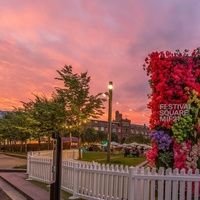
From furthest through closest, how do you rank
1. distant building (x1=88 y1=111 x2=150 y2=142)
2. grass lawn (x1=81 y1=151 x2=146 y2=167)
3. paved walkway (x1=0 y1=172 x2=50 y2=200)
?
1. distant building (x1=88 y1=111 x2=150 y2=142)
2. grass lawn (x1=81 y1=151 x2=146 y2=167)
3. paved walkway (x1=0 y1=172 x2=50 y2=200)

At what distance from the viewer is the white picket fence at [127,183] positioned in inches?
260

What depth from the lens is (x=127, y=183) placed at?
7.04m

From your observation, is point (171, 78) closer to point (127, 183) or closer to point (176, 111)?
point (176, 111)

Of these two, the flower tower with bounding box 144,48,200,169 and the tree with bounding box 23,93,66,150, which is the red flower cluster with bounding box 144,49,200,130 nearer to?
the flower tower with bounding box 144,48,200,169

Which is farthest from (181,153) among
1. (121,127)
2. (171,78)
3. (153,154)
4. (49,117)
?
(121,127)

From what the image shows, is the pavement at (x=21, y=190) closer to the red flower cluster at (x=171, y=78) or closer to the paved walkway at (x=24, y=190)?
the paved walkway at (x=24, y=190)

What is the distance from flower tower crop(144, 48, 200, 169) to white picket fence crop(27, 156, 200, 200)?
62 cm

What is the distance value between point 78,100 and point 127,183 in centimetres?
1841

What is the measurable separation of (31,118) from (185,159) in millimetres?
17024

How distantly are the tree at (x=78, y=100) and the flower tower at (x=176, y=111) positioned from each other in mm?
15584

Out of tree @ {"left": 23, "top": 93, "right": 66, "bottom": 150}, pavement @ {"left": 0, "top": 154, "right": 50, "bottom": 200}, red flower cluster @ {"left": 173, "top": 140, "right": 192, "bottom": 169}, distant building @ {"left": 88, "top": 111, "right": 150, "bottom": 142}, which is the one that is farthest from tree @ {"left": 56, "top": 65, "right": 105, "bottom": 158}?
distant building @ {"left": 88, "top": 111, "right": 150, "bottom": 142}

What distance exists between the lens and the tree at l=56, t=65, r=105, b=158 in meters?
24.9

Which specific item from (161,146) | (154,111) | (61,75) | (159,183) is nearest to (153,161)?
(161,146)

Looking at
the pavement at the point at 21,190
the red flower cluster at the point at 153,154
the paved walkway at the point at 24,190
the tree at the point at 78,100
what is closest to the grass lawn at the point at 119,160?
the tree at the point at 78,100
